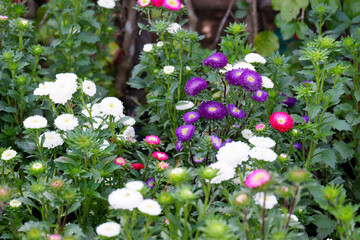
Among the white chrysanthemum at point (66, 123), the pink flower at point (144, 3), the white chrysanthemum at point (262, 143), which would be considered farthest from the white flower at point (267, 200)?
the pink flower at point (144, 3)

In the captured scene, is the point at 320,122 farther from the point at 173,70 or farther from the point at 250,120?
the point at 173,70

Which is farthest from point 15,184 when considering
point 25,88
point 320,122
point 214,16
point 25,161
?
point 214,16

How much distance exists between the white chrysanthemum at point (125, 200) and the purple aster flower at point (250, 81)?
80 cm

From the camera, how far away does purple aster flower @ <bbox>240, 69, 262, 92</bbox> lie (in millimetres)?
1986

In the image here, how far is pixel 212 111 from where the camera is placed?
202cm

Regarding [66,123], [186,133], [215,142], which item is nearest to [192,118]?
[186,133]

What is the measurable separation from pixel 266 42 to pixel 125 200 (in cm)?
254

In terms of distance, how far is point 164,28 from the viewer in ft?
7.66

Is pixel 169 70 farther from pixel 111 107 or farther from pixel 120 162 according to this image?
pixel 120 162

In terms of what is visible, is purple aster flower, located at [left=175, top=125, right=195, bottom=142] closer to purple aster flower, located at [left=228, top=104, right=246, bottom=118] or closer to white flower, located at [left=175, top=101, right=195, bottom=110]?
purple aster flower, located at [left=228, top=104, right=246, bottom=118]

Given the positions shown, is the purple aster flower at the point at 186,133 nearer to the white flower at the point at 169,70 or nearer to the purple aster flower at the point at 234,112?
the purple aster flower at the point at 234,112

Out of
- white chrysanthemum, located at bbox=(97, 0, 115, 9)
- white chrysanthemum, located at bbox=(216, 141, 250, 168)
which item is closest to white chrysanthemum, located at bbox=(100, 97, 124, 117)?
white chrysanthemum, located at bbox=(216, 141, 250, 168)

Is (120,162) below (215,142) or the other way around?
below

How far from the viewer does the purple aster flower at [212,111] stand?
2009 millimetres
